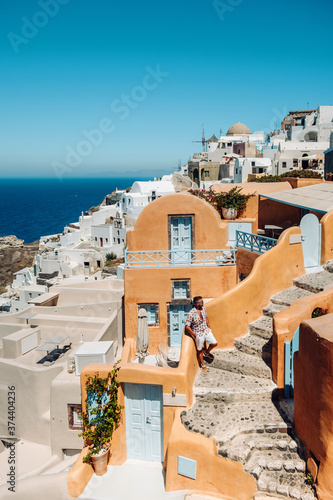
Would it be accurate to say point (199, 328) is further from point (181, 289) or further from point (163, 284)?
point (181, 289)

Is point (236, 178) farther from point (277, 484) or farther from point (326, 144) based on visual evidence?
point (277, 484)

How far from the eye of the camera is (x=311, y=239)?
1094 cm

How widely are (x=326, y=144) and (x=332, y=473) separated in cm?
6155

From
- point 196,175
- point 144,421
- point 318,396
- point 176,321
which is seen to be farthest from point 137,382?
point 196,175

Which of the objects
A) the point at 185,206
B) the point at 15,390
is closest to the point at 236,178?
the point at 185,206

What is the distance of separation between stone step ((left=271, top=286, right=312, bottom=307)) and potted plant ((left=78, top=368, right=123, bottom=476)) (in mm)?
4750

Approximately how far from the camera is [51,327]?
16.8m

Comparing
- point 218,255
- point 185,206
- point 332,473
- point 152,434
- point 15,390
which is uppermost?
point 185,206

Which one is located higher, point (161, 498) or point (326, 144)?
point (326, 144)

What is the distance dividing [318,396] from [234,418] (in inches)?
73.3

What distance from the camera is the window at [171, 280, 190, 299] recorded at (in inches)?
555

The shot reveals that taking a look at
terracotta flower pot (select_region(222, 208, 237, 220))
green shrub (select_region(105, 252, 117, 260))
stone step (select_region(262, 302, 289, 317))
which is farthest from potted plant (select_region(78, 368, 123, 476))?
green shrub (select_region(105, 252, 117, 260))

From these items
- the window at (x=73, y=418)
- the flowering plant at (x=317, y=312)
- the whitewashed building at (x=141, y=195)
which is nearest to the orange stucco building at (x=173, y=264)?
the window at (x=73, y=418)

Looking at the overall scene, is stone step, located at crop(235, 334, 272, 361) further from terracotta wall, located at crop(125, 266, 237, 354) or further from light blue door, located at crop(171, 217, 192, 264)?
light blue door, located at crop(171, 217, 192, 264)
